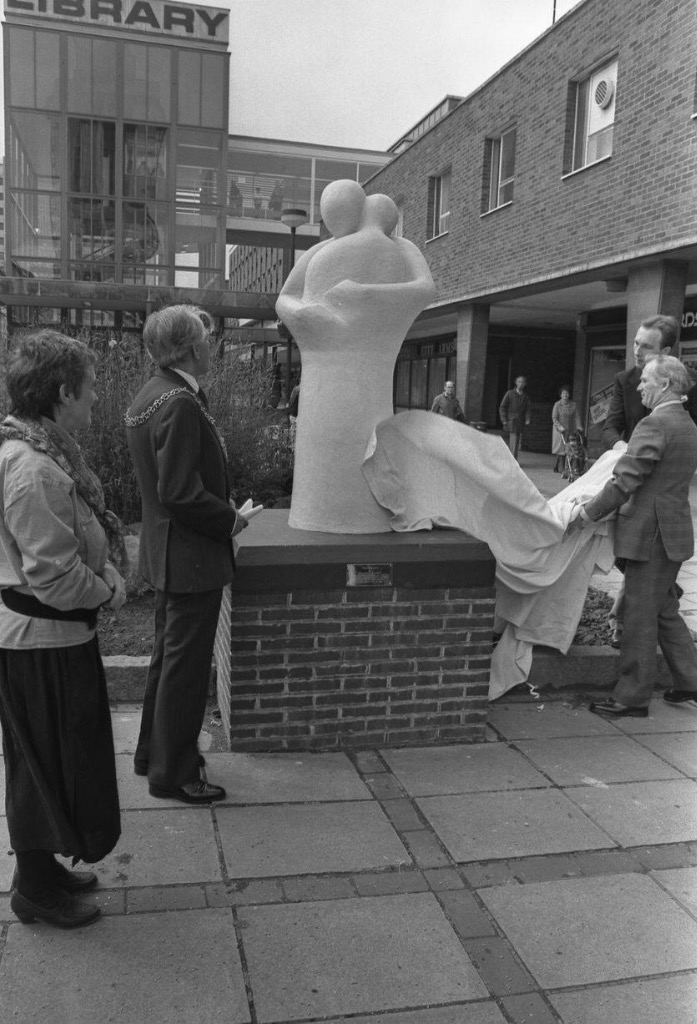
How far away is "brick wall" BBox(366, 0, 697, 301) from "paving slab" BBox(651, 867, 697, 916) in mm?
10966

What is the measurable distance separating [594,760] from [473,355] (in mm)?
17838

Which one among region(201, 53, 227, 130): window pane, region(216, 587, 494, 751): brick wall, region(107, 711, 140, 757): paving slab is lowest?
region(107, 711, 140, 757): paving slab

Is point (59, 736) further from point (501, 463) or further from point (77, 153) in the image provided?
point (77, 153)

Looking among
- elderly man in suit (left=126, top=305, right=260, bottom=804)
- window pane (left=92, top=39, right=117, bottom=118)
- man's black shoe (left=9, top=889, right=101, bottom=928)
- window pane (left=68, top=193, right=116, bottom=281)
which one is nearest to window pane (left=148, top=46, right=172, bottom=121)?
window pane (left=92, top=39, right=117, bottom=118)

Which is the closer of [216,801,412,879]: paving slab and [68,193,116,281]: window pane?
[216,801,412,879]: paving slab

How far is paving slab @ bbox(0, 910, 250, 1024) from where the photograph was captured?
7.76ft

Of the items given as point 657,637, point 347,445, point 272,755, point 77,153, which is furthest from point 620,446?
point 77,153

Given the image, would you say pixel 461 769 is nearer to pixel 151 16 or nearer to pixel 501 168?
pixel 501 168

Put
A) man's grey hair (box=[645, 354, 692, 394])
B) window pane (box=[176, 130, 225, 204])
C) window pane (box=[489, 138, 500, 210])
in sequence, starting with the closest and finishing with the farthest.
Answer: man's grey hair (box=[645, 354, 692, 394]) < window pane (box=[489, 138, 500, 210]) < window pane (box=[176, 130, 225, 204])

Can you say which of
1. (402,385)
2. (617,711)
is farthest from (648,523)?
(402,385)

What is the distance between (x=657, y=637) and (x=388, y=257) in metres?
2.62

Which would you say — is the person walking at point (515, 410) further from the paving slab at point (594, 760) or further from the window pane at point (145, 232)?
the paving slab at point (594, 760)

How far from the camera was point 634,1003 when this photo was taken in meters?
2.48

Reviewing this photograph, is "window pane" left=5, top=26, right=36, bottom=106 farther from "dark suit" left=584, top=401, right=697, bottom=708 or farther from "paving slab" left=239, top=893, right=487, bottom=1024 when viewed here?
"paving slab" left=239, top=893, right=487, bottom=1024
